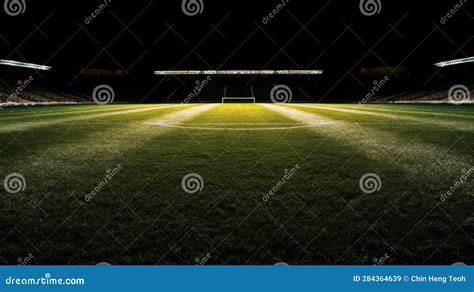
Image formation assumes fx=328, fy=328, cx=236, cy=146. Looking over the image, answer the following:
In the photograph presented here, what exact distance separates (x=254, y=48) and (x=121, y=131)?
3465cm

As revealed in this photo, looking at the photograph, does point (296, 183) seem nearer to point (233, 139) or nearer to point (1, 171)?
point (233, 139)

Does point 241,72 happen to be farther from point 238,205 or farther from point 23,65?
point 238,205

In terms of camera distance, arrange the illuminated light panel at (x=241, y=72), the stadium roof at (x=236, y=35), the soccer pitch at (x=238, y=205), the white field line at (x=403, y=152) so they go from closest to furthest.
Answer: the soccer pitch at (x=238, y=205), the white field line at (x=403, y=152), the stadium roof at (x=236, y=35), the illuminated light panel at (x=241, y=72)

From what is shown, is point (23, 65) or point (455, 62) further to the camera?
point (23, 65)

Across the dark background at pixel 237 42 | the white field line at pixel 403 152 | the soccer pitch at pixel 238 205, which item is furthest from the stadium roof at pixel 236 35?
the soccer pitch at pixel 238 205

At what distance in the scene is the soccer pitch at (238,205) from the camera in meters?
2.52

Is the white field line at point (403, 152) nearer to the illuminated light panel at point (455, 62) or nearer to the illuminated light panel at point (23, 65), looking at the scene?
the illuminated light panel at point (455, 62)

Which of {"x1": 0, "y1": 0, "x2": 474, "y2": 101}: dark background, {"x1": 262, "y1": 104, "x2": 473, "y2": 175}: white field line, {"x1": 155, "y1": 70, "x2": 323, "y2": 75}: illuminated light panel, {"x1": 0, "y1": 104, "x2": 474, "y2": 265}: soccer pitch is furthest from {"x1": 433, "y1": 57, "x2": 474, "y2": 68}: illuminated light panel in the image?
{"x1": 0, "y1": 104, "x2": 474, "y2": 265}: soccer pitch

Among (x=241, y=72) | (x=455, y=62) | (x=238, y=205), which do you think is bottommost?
(x=238, y=205)

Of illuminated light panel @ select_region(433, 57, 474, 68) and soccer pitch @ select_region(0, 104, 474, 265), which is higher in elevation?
illuminated light panel @ select_region(433, 57, 474, 68)

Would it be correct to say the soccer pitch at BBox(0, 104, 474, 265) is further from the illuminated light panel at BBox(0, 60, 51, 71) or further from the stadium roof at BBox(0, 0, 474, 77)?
the illuminated light panel at BBox(0, 60, 51, 71)

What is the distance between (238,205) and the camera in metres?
3.31

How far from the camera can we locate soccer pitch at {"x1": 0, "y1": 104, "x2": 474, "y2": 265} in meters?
2.52

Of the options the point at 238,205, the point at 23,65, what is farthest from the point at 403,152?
the point at 23,65
